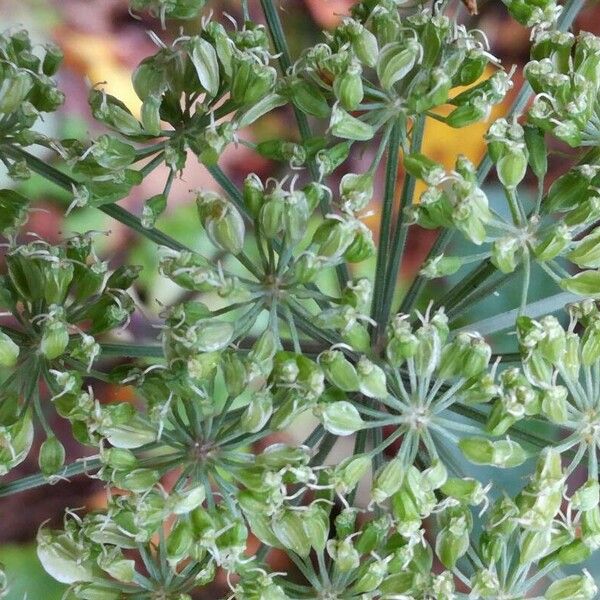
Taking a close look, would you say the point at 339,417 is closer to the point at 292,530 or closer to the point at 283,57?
the point at 292,530

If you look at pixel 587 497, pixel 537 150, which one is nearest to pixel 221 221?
pixel 537 150

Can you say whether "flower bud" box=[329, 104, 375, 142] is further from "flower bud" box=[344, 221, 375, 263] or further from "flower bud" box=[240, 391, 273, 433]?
"flower bud" box=[240, 391, 273, 433]

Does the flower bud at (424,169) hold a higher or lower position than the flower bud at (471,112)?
lower

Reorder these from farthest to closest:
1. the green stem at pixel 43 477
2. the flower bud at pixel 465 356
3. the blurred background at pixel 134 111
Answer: the blurred background at pixel 134 111
the green stem at pixel 43 477
the flower bud at pixel 465 356

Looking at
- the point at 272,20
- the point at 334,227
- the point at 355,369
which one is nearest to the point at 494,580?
the point at 355,369

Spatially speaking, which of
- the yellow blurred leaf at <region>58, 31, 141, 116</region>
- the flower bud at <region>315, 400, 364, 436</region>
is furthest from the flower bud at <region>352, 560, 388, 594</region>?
the yellow blurred leaf at <region>58, 31, 141, 116</region>

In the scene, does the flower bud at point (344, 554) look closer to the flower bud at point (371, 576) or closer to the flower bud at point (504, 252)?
the flower bud at point (371, 576)

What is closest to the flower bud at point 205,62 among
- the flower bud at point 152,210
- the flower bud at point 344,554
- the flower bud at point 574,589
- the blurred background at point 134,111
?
the flower bud at point 152,210
